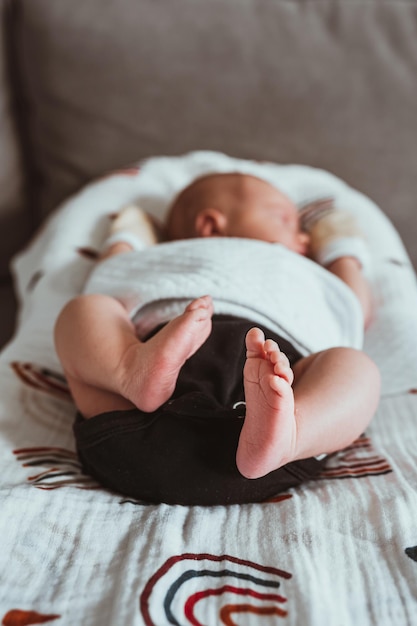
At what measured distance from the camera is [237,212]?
112cm

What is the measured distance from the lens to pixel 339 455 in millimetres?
869

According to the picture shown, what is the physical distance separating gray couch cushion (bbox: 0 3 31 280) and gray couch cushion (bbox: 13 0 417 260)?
0.32 ft

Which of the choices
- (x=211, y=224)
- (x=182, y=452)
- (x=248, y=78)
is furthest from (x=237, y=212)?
(x=182, y=452)

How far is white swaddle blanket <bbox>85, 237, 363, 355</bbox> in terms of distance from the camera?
36.0 inches

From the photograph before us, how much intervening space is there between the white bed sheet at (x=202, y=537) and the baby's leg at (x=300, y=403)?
6cm

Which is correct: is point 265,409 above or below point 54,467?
above

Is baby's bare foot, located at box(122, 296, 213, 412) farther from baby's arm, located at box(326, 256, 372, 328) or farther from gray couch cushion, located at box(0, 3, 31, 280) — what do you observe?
gray couch cushion, located at box(0, 3, 31, 280)

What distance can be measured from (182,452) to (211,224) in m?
0.49

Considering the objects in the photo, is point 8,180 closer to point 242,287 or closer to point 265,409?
point 242,287

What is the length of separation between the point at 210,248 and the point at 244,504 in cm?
39

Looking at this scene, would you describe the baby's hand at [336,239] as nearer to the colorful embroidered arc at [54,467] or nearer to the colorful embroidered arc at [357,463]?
the colorful embroidered arc at [357,463]

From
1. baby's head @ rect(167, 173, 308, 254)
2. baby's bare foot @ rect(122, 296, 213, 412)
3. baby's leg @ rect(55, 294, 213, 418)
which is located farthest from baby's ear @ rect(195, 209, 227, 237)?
baby's bare foot @ rect(122, 296, 213, 412)

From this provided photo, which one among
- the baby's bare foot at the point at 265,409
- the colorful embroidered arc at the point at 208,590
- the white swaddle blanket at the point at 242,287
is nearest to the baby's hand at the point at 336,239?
the white swaddle blanket at the point at 242,287

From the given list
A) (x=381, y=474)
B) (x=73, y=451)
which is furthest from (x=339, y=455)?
(x=73, y=451)
